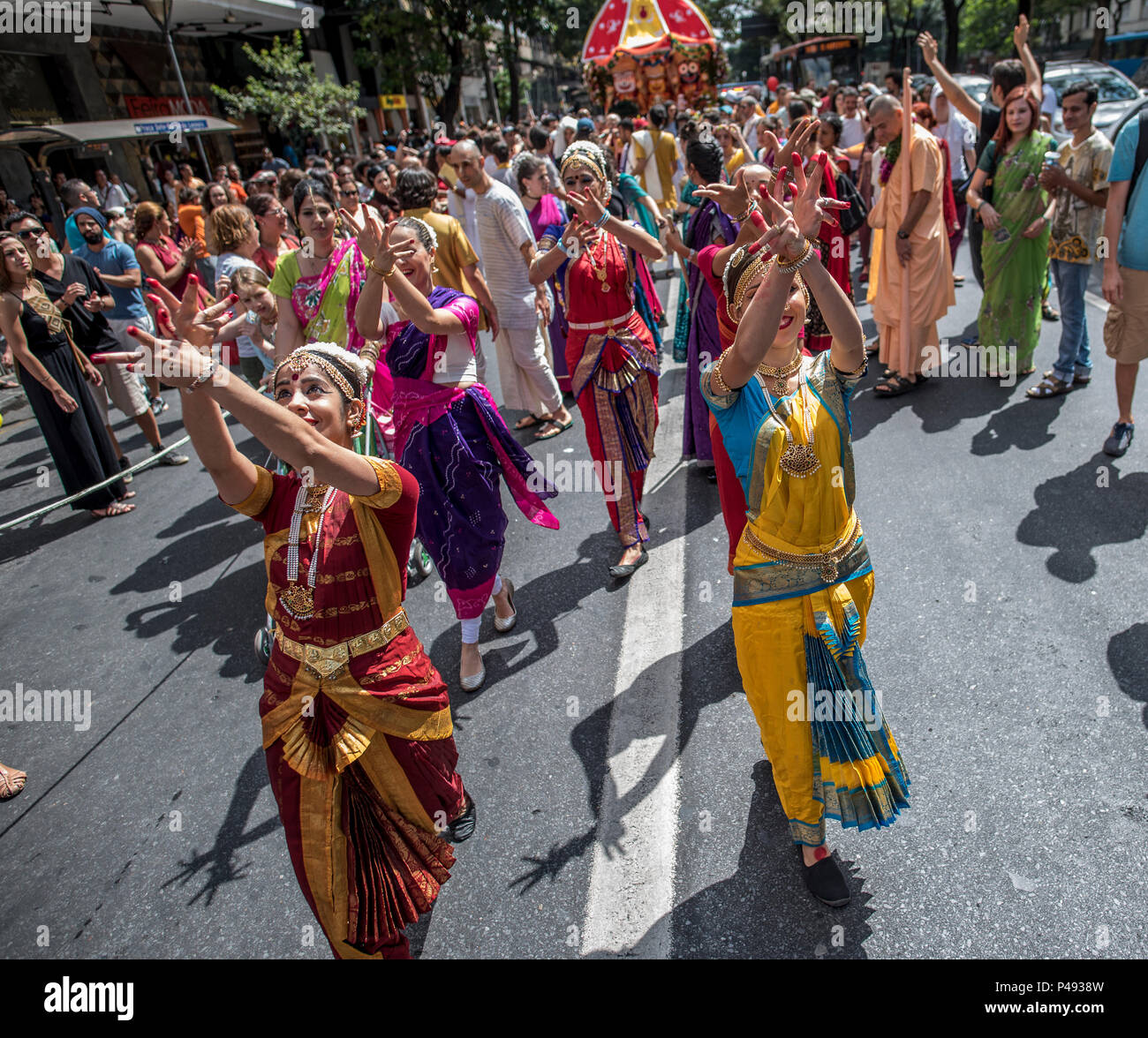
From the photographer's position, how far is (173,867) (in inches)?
115

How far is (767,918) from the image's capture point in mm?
2381

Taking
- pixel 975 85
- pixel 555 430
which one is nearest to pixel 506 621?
pixel 555 430

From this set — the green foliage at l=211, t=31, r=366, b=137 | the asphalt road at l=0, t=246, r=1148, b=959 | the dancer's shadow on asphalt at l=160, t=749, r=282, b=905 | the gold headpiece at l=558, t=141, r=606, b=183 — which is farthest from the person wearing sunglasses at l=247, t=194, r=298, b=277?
the green foliage at l=211, t=31, r=366, b=137

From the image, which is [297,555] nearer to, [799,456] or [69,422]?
[799,456]

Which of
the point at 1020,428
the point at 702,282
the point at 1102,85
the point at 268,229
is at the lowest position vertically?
the point at 1020,428

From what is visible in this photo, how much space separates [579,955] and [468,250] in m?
4.04

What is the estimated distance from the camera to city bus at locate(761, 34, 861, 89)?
30328 millimetres

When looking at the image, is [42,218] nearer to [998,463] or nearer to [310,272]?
[310,272]

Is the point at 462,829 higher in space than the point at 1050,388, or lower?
lower

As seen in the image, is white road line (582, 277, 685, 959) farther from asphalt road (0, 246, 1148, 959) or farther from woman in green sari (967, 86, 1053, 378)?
woman in green sari (967, 86, 1053, 378)

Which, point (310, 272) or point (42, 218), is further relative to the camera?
point (42, 218)

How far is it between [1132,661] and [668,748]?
75.6 inches

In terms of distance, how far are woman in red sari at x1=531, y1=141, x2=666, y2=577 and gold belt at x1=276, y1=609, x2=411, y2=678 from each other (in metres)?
2.26

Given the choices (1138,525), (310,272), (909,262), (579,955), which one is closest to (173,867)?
(579,955)
